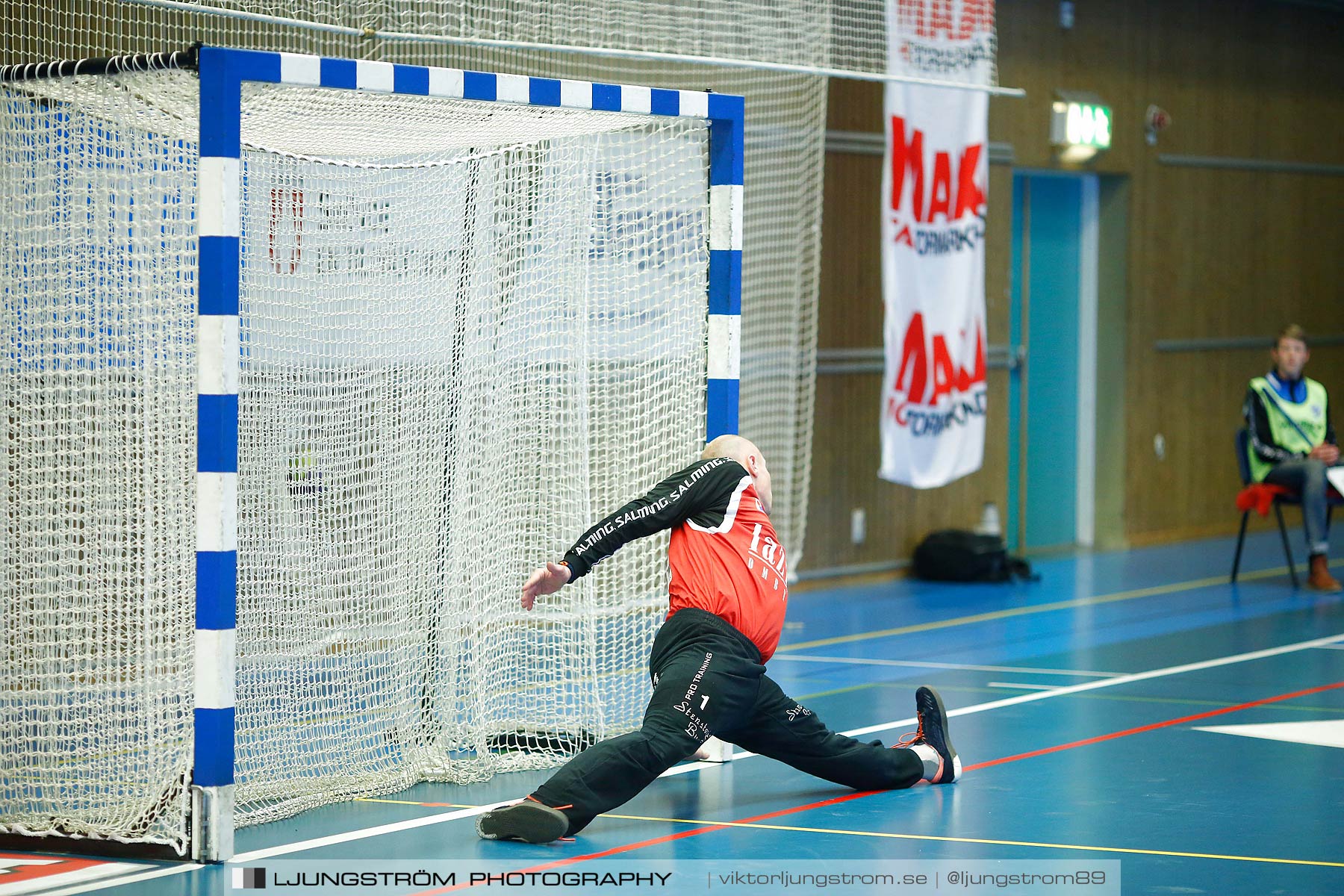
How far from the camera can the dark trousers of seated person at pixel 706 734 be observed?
6.11 m

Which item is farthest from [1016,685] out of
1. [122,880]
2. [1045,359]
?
[1045,359]

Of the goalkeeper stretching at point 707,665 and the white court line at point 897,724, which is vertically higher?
the goalkeeper stretching at point 707,665

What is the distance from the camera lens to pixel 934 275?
12609 millimetres

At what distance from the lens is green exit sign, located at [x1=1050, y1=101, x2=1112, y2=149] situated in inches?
596

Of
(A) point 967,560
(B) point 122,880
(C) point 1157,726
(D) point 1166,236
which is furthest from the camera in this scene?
(D) point 1166,236

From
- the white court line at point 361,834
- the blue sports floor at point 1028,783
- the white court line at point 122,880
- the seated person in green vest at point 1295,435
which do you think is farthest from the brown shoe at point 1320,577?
the white court line at point 122,880

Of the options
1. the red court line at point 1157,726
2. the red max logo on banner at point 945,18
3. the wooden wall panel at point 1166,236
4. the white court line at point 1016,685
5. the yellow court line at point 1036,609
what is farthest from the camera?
the wooden wall panel at point 1166,236

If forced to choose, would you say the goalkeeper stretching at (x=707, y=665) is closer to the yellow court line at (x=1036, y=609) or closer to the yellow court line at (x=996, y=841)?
the yellow court line at (x=996, y=841)

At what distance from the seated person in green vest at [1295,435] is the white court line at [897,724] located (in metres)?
2.15

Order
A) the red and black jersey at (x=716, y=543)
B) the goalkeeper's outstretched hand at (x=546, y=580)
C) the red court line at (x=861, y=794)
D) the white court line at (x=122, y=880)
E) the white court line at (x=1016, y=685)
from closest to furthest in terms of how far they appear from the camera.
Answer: the white court line at (x=122, y=880) < the red court line at (x=861, y=794) < the goalkeeper's outstretched hand at (x=546, y=580) < the red and black jersey at (x=716, y=543) < the white court line at (x=1016, y=685)

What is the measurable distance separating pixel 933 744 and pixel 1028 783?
1.26ft

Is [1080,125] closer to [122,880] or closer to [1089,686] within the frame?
[1089,686]

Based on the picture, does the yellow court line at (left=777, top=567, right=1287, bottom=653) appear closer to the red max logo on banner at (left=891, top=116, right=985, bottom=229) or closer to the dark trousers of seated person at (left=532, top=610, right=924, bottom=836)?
the red max logo on banner at (left=891, top=116, right=985, bottom=229)

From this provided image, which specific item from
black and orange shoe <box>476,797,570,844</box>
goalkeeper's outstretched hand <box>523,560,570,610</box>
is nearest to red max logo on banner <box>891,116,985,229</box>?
goalkeeper's outstretched hand <box>523,560,570,610</box>
